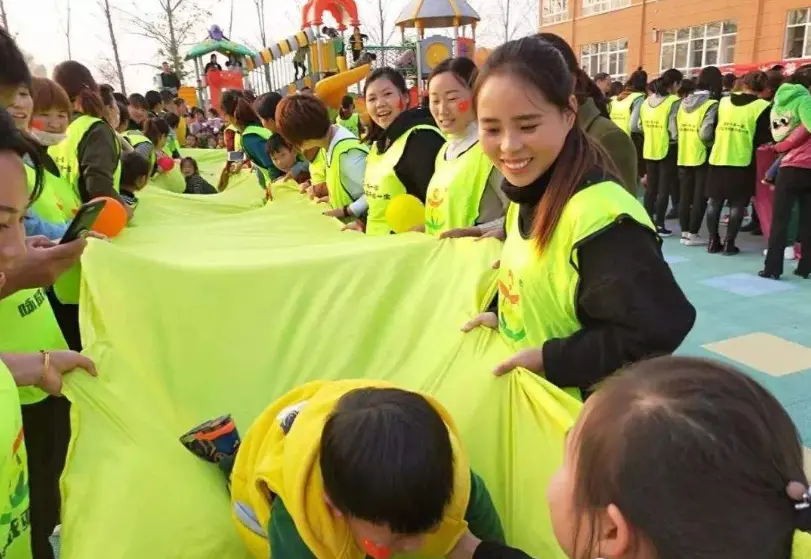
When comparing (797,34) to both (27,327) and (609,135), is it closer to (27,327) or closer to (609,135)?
(609,135)

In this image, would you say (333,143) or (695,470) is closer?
(695,470)

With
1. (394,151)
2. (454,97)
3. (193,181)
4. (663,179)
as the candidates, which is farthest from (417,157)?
(193,181)

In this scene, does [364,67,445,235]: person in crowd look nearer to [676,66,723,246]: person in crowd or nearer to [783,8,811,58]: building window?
[676,66,723,246]: person in crowd

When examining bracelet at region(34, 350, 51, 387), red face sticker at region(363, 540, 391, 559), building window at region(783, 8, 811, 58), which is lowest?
red face sticker at region(363, 540, 391, 559)

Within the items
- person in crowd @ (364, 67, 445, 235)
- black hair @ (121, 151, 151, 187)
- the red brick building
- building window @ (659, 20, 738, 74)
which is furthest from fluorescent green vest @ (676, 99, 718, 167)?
building window @ (659, 20, 738, 74)

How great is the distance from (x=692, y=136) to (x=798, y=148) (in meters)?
1.34

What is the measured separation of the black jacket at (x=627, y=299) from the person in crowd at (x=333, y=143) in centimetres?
217

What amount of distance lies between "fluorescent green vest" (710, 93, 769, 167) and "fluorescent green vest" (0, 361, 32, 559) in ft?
18.6

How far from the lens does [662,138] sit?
624 cm

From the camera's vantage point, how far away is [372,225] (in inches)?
122

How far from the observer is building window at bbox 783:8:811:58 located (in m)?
17.0

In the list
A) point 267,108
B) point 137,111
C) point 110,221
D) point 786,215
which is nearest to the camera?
point 110,221

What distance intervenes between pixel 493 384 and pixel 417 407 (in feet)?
1.50

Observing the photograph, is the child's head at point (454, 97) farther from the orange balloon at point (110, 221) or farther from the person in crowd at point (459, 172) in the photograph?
the orange balloon at point (110, 221)
